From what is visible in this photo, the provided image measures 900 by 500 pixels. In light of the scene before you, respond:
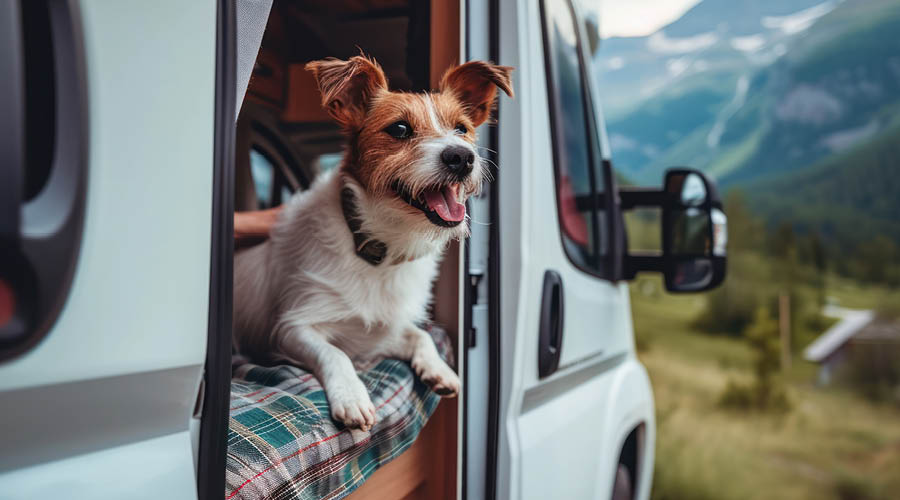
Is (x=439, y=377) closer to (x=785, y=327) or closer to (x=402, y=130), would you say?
(x=402, y=130)

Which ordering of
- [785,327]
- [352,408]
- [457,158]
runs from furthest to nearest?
[785,327]
[457,158]
[352,408]

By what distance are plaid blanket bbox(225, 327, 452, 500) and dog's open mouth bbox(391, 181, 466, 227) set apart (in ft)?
1.19

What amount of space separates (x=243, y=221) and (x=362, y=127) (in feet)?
2.75

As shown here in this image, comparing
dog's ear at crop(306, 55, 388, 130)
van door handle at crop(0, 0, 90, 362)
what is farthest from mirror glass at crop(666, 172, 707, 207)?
van door handle at crop(0, 0, 90, 362)

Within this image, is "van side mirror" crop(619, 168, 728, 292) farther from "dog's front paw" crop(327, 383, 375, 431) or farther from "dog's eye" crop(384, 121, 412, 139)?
"dog's front paw" crop(327, 383, 375, 431)

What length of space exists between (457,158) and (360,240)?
1.14ft

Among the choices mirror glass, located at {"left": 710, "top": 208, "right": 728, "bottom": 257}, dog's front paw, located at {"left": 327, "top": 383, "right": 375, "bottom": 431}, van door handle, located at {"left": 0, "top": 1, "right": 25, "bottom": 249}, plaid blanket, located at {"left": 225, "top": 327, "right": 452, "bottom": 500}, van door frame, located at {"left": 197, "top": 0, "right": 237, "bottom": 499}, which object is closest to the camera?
van door handle, located at {"left": 0, "top": 1, "right": 25, "bottom": 249}

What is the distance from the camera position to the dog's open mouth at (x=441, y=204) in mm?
1407

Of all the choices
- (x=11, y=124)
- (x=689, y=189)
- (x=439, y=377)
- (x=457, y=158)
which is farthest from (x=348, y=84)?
(x=689, y=189)

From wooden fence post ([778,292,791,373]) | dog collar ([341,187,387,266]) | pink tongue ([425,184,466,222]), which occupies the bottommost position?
wooden fence post ([778,292,791,373])

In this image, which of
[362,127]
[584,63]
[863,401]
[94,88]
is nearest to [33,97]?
[94,88]

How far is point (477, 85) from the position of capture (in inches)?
57.7

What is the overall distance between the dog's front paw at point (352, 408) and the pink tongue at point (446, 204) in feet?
1.35

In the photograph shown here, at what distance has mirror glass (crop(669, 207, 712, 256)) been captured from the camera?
2.14 metres
